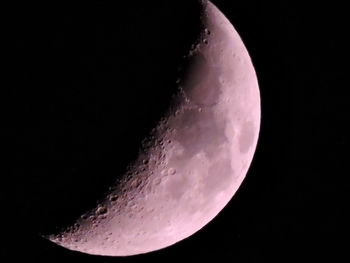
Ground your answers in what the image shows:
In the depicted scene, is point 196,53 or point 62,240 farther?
point 62,240

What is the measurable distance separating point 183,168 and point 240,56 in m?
0.88

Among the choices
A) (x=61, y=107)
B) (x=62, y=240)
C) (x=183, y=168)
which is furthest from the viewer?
(x=62, y=240)

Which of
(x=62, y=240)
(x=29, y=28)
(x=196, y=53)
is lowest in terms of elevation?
(x=62, y=240)

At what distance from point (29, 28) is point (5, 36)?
0.45 ft

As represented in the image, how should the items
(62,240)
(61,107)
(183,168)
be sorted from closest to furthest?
(61,107), (183,168), (62,240)

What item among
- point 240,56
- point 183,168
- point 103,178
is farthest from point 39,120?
point 240,56

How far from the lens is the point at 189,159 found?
301cm

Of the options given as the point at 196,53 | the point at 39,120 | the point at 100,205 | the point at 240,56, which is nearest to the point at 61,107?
the point at 39,120

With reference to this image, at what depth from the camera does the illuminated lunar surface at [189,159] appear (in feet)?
9.73

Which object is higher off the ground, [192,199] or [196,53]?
[196,53]

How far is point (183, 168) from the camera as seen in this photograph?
3.02m

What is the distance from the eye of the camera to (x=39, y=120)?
278 centimetres

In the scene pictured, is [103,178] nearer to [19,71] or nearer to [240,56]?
[19,71]

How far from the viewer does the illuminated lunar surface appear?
9.73ft
